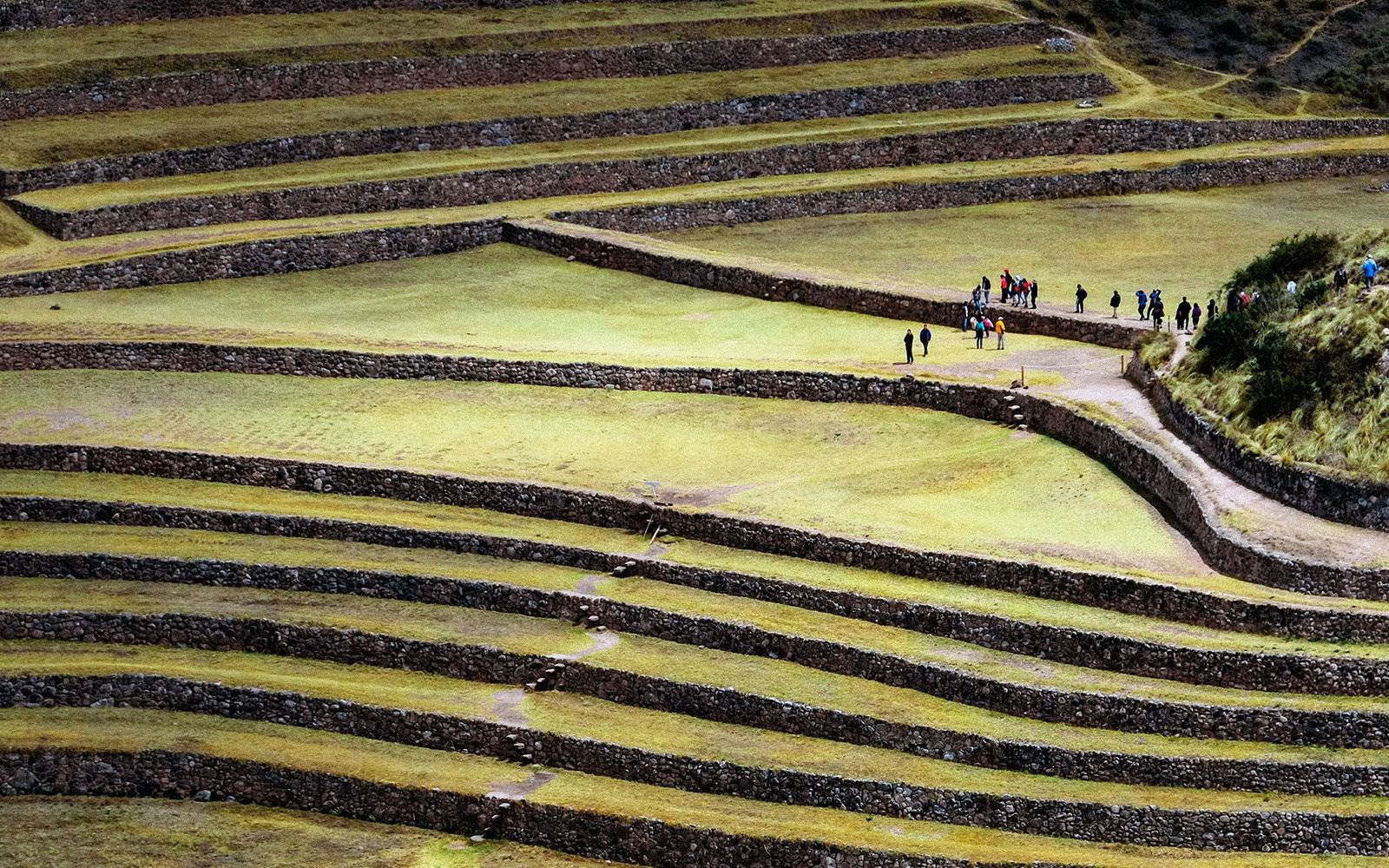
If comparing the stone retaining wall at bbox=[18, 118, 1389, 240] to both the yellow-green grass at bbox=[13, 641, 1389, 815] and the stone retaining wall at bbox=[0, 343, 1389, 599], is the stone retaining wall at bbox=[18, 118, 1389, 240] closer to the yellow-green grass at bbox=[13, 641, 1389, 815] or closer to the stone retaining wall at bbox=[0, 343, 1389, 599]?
the stone retaining wall at bbox=[0, 343, 1389, 599]

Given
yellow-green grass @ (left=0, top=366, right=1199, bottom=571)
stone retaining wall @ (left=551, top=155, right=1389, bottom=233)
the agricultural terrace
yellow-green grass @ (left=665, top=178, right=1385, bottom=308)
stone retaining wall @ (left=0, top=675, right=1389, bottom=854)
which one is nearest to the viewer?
stone retaining wall @ (left=0, top=675, right=1389, bottom=854)

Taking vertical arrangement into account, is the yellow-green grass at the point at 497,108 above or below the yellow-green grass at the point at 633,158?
above

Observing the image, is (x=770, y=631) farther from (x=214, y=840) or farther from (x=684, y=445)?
(x=684, y=445)

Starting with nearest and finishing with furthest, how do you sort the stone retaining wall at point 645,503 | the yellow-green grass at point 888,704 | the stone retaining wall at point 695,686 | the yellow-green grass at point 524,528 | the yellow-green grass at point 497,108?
the yellow-green grass at point 888,704 → the stone retaining wall at point 695,686 → the yellow-green grass at point 524,528 → the stone retaining wall at point 645,503 → the yellow-green grass at point 497,108

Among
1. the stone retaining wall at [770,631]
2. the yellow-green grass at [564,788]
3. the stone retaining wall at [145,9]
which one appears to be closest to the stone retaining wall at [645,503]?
the stone retaining wall at [770,631]

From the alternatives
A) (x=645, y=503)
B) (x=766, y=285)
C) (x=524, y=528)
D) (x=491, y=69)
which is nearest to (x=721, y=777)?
(x=645, y=503)

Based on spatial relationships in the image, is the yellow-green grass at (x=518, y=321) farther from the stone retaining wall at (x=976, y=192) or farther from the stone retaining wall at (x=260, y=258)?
the stone retaining wall at (x=976, y=192)

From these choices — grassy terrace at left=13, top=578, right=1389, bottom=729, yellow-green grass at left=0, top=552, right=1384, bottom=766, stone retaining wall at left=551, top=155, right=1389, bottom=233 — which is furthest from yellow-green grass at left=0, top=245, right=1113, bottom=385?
yellow-green grass at left=0, top=552, right=1384, bottom=766
